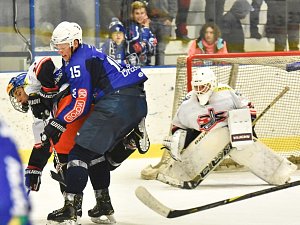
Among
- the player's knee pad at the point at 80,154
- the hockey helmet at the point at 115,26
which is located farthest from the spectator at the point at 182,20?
the player's knee pad at the point at 80,154

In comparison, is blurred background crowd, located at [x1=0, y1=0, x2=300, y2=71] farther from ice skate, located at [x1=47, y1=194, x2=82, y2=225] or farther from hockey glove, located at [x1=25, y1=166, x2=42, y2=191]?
ice skate, located at [x1=47, y1=194, x2=82, y2=225]

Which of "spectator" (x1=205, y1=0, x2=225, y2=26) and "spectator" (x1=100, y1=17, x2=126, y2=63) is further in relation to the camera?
"spectator" (x1=205, y1=0, x2=225, y2=26)

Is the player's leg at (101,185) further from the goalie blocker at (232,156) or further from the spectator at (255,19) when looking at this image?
the spectator at (255,19)

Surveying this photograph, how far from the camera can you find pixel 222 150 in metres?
4.70

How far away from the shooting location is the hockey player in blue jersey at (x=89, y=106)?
3.27m

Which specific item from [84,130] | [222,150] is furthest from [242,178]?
[84,130]

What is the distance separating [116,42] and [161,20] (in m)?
0.44

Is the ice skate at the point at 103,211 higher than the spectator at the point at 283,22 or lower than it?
lower

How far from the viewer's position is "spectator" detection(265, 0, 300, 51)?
22.8 ft

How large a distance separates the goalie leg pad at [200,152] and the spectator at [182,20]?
6.74 feet

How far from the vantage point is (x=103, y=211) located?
11.7 ft

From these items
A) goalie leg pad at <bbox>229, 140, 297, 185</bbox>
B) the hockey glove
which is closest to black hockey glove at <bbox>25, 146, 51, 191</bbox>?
the hockey glove

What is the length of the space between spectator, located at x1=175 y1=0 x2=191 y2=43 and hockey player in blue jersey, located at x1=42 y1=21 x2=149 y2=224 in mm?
3210

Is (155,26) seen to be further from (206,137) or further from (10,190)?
(10,190)
